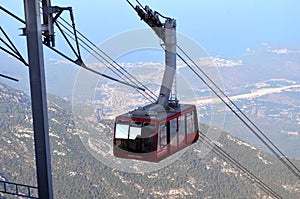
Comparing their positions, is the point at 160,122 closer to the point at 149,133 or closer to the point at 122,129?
the point at 149,133

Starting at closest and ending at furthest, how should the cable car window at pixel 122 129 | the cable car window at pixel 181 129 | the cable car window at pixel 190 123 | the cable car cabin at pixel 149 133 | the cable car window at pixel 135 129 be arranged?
the cable car cabin at pixel 149 133, the cable car window at pixel 135 129, the cable car window at pixel 122 129, the cable car window at pixel 181 129, the cable car window at pixel 190 123

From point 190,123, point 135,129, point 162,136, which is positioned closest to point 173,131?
point 162,136


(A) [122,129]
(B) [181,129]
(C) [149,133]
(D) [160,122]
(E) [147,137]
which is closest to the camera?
(D) [160,122]

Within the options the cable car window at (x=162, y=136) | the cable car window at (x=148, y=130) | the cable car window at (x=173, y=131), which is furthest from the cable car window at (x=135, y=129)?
the cable car window at (x=173, y=131)

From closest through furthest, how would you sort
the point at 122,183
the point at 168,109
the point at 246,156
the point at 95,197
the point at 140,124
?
the point at 140,124, the point at 168,109, the point at 95,197, the point at 122,183, the point at 246,156

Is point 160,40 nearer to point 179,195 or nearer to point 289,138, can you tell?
point 179,195

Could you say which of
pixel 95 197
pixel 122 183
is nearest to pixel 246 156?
pixel 122 183

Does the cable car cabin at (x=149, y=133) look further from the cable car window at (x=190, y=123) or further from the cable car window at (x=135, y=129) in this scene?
the cable car window at (x=190, y=123)
